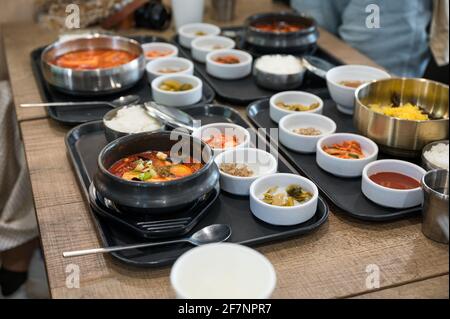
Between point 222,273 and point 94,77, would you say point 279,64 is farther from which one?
point 222,273

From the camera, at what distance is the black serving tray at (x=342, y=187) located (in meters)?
1.34

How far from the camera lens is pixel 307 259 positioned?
4.01ft

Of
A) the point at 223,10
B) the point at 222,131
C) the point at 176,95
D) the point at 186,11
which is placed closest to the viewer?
the point at 222,131

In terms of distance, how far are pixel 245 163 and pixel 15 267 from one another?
4.22 ft

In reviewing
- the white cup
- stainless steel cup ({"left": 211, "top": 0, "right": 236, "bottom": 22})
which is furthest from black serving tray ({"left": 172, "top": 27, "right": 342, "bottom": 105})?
stainless steel cup ({"left": 211, "top": 0, "right": 236, "bottom": 22})

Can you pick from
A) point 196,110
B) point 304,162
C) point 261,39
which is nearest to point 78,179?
point 196,110

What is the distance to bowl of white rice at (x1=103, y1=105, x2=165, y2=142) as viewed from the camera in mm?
1591

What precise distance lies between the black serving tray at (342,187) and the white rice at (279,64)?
25cm

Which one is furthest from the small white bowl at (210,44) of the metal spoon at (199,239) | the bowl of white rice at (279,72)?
the metal spoon at (199,239)

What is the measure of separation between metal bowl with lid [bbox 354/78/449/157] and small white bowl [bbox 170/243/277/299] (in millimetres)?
682

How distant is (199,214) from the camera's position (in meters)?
1.29

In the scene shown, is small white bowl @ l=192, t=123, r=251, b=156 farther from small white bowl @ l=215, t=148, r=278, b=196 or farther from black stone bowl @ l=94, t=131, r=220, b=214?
black stone bowl @ l=94, t=131, r=220, b=214

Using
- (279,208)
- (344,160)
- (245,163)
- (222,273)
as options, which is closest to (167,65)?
(245,163)

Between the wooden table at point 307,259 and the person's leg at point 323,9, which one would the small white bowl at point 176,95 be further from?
the person's leg at point 323,9
